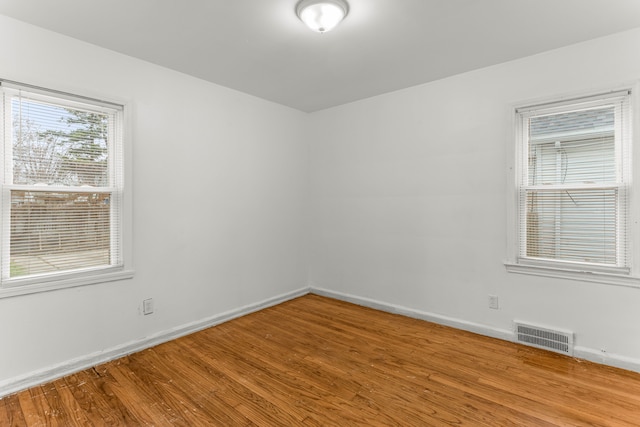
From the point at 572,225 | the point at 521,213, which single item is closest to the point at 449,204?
the point at 521,213

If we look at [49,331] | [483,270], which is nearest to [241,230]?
[49,331]

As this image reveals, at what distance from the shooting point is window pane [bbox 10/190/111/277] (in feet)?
7.54

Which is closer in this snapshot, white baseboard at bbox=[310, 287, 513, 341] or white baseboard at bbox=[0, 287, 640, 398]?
white baseboard at bbox=[0, 287, 640, 398]

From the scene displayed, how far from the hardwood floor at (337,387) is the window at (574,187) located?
826mm

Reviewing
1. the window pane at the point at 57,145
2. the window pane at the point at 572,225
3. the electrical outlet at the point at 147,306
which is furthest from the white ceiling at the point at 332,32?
the electrical outlet at the point at 147,306

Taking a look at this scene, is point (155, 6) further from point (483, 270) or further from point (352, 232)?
point (483, 270)

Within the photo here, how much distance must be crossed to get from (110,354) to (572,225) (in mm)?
4050

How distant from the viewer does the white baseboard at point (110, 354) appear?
2242mm

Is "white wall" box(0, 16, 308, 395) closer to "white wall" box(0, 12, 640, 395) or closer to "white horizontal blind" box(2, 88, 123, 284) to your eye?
"white wall" box(0, 12, 640, 395)

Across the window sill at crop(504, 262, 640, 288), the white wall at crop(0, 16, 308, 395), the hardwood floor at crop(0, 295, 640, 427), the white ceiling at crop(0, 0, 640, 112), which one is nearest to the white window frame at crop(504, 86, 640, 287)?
the window sill at crop(504, 262, 640, 288)

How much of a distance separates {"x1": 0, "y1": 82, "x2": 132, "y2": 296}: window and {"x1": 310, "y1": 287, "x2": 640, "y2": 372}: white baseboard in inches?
103

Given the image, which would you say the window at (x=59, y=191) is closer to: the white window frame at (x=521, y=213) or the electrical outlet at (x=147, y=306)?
the electrical outlet at (x=147, y=306)

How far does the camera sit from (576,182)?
271cm

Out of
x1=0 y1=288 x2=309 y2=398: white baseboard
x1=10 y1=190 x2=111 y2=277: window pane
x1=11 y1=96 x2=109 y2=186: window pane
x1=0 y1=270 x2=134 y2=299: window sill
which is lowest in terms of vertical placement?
x1=0 y1=288 x2=309 y2=398: white baseboard
